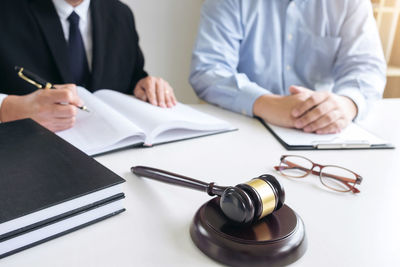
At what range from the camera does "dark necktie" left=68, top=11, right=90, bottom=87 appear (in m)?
1.24

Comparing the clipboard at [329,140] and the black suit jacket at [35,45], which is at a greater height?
the black suit jacket at [35,45]

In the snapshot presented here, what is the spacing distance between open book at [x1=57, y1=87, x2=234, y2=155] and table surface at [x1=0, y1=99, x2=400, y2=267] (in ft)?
0.09

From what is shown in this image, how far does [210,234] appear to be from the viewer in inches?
18.0

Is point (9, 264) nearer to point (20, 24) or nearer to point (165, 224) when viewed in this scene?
point (165, 224)

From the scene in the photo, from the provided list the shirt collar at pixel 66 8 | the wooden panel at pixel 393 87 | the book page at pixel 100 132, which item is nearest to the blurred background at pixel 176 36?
the wooden panel at pixel 393 87

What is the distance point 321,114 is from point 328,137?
2.5 inches

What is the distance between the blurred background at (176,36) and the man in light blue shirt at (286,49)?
109 centimetres

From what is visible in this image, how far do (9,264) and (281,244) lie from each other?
0.33 m

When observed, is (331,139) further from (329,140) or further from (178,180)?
(178,180)

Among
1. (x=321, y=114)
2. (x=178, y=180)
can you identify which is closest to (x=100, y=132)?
(x=178, y=180)

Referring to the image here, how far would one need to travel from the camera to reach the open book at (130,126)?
0.76 meters

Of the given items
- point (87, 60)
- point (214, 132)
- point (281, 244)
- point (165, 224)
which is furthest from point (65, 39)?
point (281, 244)

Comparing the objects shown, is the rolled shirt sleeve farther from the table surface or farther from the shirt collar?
the shirt collar

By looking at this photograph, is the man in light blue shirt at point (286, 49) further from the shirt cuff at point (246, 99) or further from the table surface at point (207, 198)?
the table surface at point (207, 198)
